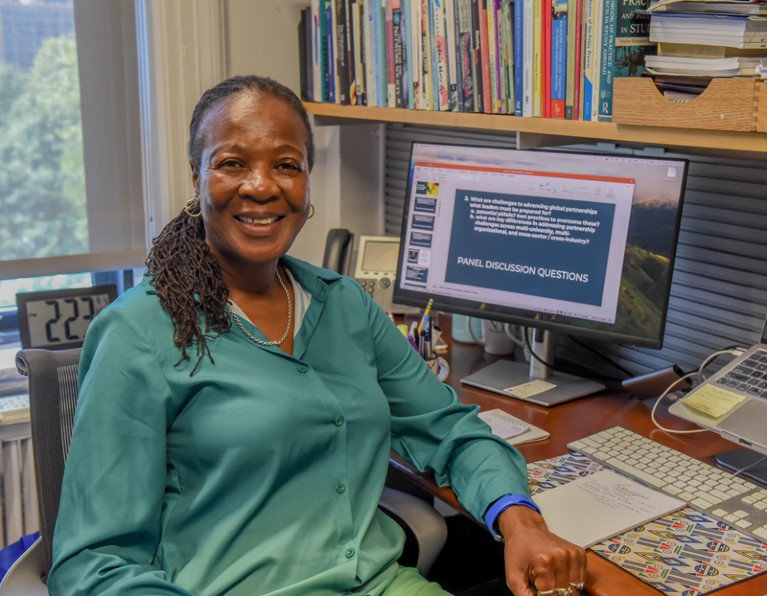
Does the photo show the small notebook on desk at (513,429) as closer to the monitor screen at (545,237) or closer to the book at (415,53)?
the monitor screen at (545,237)

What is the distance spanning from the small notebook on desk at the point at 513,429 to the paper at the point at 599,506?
0.17m

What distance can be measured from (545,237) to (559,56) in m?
0.34

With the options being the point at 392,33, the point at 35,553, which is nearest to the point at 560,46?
the point at 392,33

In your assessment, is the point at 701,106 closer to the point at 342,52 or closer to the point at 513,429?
the point at 513,429

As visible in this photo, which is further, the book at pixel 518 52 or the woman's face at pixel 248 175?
the book at pixel 518 52

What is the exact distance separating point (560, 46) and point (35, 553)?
1.22 metres

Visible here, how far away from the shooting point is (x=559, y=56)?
1655mm

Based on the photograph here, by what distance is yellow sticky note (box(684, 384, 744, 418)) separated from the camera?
57.0 inches

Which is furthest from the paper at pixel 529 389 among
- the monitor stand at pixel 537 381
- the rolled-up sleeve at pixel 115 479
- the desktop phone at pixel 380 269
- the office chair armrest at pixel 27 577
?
the office chair armrest at pixel 27 577

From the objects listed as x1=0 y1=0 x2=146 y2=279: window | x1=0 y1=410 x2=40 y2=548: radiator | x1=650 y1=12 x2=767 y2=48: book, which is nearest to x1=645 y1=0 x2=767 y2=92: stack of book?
x1=650 y1=12 x2=767 y2=48: book

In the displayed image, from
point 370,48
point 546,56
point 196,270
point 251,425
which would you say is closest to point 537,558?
point 251,425

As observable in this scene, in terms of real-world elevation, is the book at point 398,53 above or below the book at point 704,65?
above

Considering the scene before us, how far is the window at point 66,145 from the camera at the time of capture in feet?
6.80

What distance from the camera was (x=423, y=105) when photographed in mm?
1961
